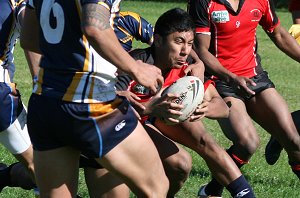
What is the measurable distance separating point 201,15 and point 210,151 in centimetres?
154

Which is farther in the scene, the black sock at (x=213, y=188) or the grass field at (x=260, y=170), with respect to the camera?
the grass field at (x=260, y=170)

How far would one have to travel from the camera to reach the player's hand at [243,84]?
678 centimetres

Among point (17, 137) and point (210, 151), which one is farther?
point (17, 137)

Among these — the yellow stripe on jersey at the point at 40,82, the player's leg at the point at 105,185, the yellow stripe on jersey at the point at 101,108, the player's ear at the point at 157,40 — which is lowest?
the player's leg at the point at 105,185

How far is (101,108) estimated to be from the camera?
14.4 feet

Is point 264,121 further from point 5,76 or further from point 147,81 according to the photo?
point 147,81

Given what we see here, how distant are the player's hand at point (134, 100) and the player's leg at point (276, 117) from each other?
69.3 inches

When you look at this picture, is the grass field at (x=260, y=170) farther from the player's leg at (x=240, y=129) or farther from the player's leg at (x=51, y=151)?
the player's leg at (x=51, y=151)

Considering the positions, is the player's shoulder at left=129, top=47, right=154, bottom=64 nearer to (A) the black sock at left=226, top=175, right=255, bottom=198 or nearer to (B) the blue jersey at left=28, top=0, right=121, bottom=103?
(A) the black sock at left=226, top=175, right=255, bottom=198

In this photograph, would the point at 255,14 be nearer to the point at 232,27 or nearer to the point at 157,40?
the point at 232,27

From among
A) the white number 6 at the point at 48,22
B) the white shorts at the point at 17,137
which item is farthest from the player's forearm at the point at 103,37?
the white shorts at the point at 17,137

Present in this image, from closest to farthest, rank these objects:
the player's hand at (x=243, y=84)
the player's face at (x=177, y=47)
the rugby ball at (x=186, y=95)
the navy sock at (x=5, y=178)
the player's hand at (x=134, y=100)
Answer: the rugby ball at (x=186, y=95) < the player's hand at (x=134, y=100) < the player's face at (x=177, y=47) < the navy sock at (x=5, y=178) < the player's hand at (x=243, y=84)

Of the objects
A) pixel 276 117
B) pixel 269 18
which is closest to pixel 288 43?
pixel 269 18

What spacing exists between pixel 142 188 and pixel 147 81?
620mm
